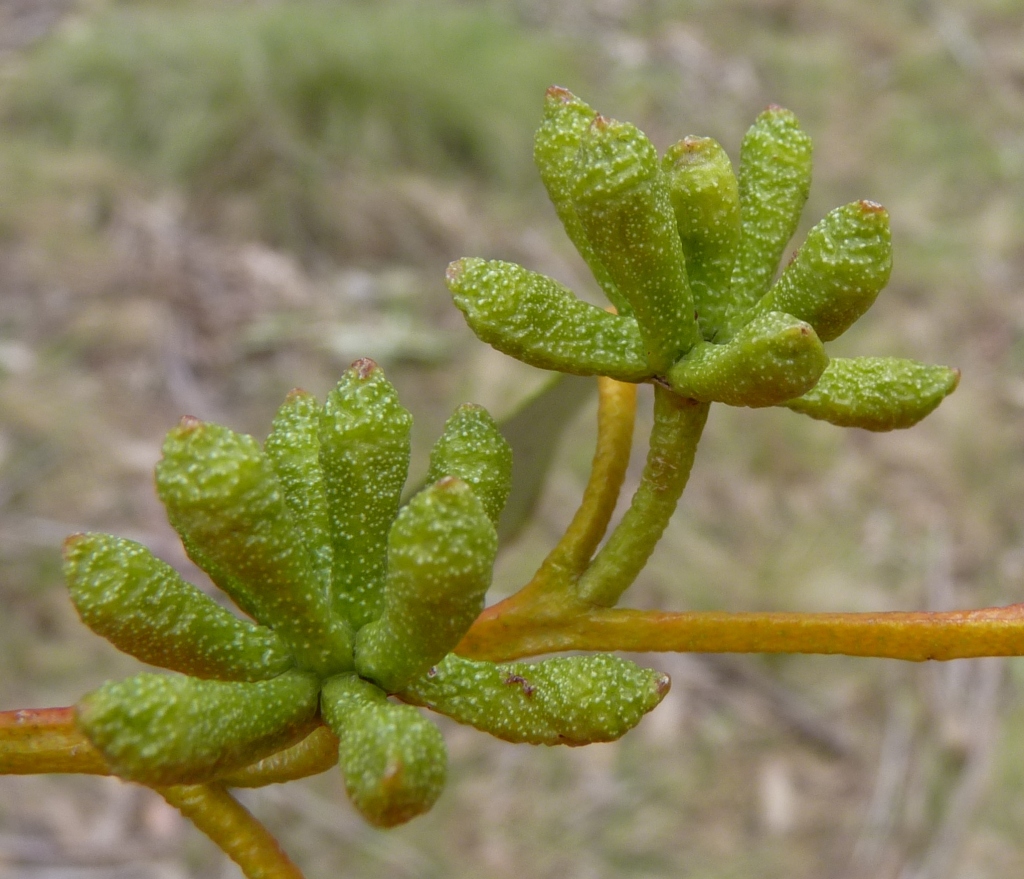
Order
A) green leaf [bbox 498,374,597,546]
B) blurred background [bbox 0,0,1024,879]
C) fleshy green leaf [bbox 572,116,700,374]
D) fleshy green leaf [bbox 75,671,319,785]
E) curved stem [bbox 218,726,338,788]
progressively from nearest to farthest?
fleshy green leaf [bbox 75,671,319,785] < fleshy green leaf [bbox 572,116,700,374] < curved stem [bbox 218,726,338,788] < green leaf [bbox 498,374,597,546] < blurred background [bbox 0,0,1024,879]

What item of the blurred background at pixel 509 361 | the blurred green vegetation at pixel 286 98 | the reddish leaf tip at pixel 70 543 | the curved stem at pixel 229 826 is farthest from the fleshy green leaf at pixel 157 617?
the blurred green vegetation at pixel 286 98

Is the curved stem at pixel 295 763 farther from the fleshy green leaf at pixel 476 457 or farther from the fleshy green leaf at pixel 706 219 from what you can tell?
the fleshy green leaf at pixel 706 219

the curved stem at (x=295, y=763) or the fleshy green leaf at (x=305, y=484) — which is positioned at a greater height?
the fleshy green leaf at (x=305, y=484)

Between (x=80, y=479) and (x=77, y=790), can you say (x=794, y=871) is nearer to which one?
(x=77, y=790)

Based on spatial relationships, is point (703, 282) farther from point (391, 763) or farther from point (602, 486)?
point (391, 763)

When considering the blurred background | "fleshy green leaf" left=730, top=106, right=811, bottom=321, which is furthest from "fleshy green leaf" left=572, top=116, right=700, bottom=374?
the blurred background

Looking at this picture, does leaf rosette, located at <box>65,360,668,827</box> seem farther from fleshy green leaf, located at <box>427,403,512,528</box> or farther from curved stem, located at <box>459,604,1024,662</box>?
curved stem, located at <box>459,604,1024,662</box>

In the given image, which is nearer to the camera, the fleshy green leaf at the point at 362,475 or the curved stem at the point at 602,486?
the fleshy green leaf at the point at 362,475
